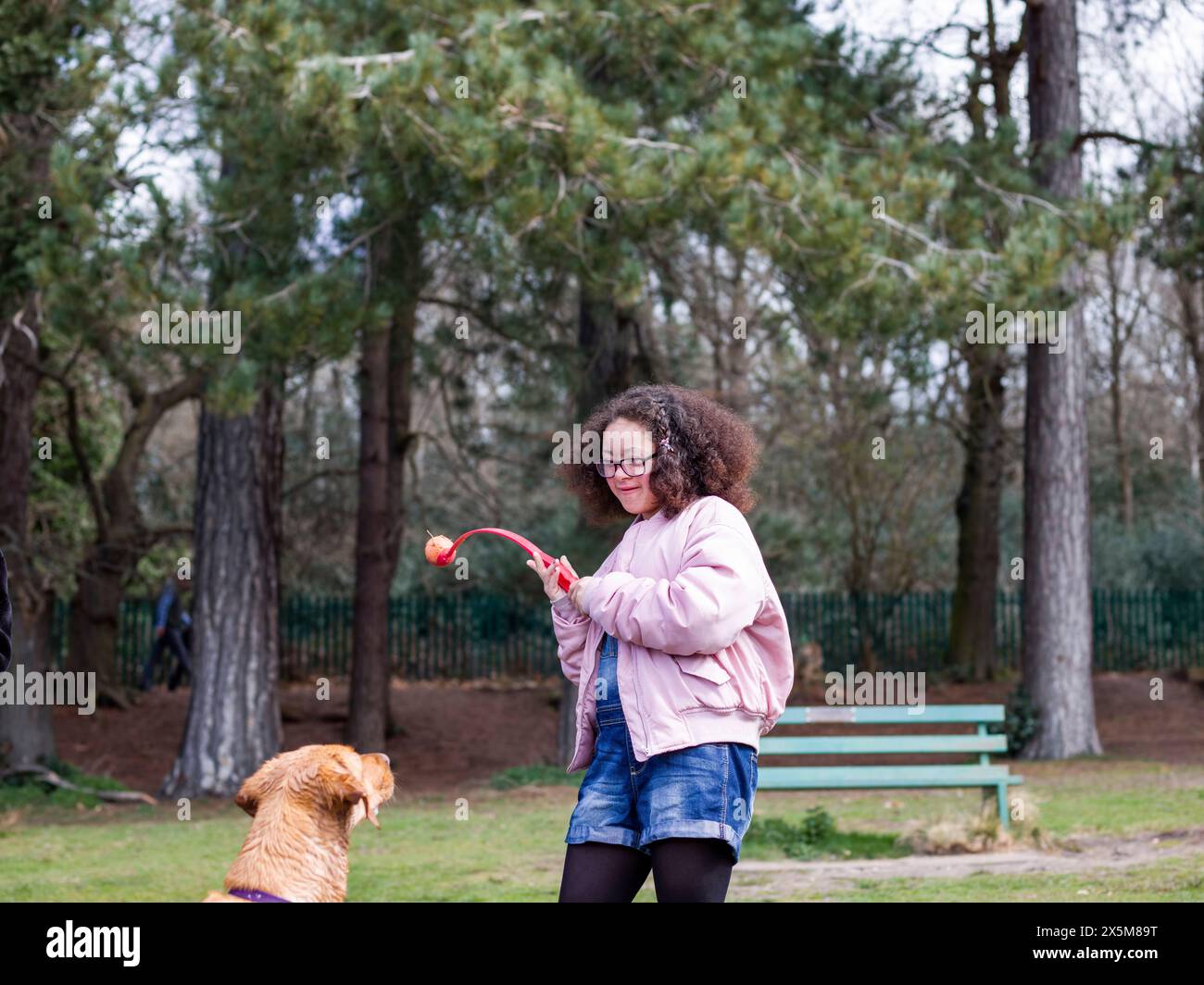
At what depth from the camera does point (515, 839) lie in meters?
10.0

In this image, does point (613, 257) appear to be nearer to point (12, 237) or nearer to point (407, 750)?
point (12, 237)

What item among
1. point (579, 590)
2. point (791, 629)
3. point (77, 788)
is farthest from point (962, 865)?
point (791, 629)

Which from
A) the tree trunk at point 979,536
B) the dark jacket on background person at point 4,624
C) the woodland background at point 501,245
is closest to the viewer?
the dark jacket on background person at point 4,624

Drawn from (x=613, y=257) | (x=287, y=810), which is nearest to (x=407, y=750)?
(x=613, y=257)

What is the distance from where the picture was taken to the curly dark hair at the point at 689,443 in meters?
3.64

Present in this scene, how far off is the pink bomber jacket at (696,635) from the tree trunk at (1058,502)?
1280 cm

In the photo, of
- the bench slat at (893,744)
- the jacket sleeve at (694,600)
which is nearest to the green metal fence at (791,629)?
the bench slat at (893,744)

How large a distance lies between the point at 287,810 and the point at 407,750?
49.2 ft

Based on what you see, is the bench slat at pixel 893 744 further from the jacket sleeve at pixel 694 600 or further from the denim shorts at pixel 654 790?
the jacket sleeve at pixel 694 600

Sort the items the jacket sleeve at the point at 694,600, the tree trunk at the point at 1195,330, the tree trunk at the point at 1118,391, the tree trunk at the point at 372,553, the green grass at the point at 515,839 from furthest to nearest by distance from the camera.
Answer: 1. the tree trunk at the point at 1118,391
2. the tree trunk at the point at 1195,330
3. the tree trunk at the point at 372,553
4. the green grass at the point at 515,839
5. the jacket sleeve at the point at 694,600

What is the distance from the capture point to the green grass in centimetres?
739

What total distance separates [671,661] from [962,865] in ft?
17.6

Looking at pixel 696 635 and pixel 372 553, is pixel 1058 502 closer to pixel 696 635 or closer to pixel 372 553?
pixel 372 553

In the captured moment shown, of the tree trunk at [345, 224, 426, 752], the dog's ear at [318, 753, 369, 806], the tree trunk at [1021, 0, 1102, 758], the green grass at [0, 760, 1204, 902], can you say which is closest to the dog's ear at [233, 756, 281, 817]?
the dog's ear at [318, 753, 369, 806]
